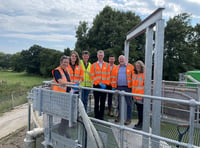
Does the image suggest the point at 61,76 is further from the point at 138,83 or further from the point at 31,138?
the point at 31,138

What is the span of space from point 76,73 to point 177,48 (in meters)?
20.5

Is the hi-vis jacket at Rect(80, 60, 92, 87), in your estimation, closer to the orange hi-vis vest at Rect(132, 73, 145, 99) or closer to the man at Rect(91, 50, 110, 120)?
the man at Rect(91, 50, 110, 120)

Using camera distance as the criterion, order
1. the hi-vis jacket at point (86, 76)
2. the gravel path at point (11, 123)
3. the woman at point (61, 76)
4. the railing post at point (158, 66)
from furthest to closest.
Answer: the gravel path at point (11, 123), the hi-vis jacket at point (86, 76), the woman at point (61, 76), the railing post at point (158, 66)

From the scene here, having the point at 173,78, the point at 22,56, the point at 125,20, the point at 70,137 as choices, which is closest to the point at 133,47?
the point at 125,20

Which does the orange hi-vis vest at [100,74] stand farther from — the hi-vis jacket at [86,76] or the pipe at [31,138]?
the pipe at [31,138]

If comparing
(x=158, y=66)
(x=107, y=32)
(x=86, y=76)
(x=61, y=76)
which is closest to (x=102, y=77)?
(x=86, y=76)

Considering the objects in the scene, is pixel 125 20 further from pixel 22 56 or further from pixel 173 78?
pixel 22 56

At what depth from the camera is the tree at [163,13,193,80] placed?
21.4 metres

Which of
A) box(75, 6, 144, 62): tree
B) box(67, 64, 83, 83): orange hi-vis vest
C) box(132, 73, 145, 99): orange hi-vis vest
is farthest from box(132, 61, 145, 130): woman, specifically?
box(75, 6, 144, 62): tree

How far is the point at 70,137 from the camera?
3.58 metres

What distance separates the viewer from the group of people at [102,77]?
12.8ft

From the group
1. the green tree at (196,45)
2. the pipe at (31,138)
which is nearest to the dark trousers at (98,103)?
the pipe at (31,138)

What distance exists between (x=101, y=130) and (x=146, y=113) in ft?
2.89

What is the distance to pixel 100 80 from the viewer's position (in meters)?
4.27
